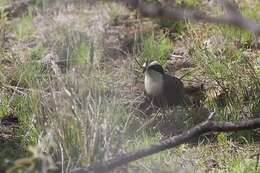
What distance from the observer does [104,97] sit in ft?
13.0

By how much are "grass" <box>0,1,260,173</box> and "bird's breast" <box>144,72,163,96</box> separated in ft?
0.60

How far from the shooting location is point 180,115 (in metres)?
4.53

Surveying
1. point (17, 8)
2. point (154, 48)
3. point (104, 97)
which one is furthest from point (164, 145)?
point (17, 8)

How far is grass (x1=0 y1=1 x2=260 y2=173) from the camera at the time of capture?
339 cm

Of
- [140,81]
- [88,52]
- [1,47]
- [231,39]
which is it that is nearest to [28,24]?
[1,47]

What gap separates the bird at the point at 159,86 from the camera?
4539 millimetres

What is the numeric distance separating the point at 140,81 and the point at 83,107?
1704 mm

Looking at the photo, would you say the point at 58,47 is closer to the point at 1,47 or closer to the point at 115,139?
the point at 1,47

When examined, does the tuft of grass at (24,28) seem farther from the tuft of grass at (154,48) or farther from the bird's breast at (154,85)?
the bird's breast at (154,85)

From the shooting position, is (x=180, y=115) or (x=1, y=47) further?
(x=1, y=47)

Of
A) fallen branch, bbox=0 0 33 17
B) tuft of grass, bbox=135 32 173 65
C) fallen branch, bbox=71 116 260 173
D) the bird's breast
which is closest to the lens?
fallen branch, bbox=71 116 260 173

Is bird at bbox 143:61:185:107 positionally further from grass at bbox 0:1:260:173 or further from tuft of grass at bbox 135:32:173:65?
tuft of grass at bbox 135:32:173:65

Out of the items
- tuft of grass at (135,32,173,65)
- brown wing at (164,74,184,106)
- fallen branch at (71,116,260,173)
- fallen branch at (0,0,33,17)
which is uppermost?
fallen branch at (71,116,260,173)

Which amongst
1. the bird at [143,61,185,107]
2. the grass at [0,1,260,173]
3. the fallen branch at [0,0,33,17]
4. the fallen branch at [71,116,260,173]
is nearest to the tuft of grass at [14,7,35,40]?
the grass at [0,1,260,173]
